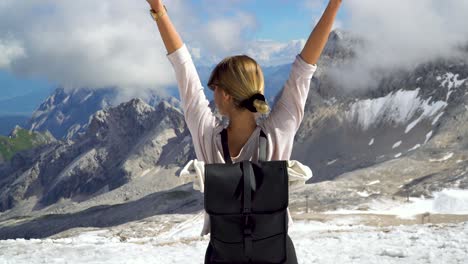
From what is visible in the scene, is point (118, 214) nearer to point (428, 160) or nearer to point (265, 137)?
point (428, 160)

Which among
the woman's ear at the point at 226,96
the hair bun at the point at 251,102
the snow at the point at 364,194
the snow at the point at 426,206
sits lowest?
the snow at the point at 426,206

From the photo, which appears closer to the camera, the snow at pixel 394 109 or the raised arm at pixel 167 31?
the raised arm at pixel 167 31

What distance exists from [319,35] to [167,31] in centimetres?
153

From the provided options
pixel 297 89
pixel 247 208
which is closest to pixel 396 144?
pixel 297 89

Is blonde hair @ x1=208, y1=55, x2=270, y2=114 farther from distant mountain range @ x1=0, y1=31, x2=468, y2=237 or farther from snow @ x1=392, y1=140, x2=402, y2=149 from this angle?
snow @ x1=392, y1=140, x2=402, y2=149

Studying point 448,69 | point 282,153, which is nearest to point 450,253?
point 282,153

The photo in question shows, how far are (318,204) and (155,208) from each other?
76475 millimetres

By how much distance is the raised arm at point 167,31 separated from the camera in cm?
484

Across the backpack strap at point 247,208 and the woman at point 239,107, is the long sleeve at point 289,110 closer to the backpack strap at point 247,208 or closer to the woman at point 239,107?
the woman at point 239,107

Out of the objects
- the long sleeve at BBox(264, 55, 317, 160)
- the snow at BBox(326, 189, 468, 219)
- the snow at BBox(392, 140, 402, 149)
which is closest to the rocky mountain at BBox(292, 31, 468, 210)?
the snow at BBox(392, 140, 402, 149)

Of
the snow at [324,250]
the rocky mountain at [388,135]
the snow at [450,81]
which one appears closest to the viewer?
the snow at [324,250]

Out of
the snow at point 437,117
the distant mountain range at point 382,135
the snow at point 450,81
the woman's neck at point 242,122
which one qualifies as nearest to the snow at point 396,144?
the distant mountain range at point 382,135

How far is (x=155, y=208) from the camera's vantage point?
463 ft

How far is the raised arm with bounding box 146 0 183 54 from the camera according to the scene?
4.84 meters
